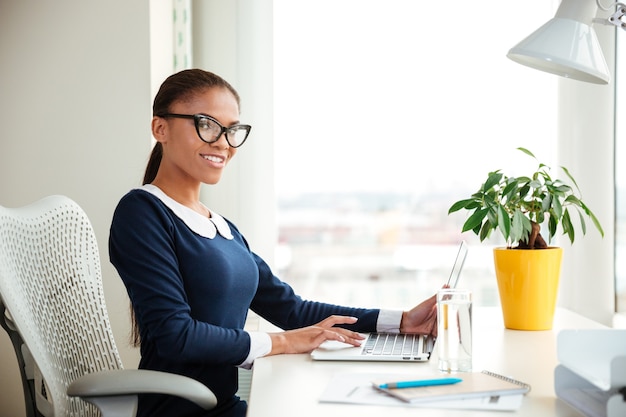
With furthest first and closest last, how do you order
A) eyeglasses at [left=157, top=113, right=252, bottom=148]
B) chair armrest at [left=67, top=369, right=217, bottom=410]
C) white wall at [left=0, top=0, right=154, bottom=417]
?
white wall at [left=0, top=0, right=154, bottom=417], eyeglasses at [left=157, top=113, right=252, bottom=148], chair armrest at [left=67, top=369, right=217, bottom=410]

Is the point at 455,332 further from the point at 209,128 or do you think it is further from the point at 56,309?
the point at 56,309

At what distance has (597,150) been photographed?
264cm

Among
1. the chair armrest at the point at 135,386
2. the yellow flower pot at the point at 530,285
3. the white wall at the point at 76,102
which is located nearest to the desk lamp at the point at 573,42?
the yellow flower pot at the point at 530,285

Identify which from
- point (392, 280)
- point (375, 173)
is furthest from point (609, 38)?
point (392, 280)

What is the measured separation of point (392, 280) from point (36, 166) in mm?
1284

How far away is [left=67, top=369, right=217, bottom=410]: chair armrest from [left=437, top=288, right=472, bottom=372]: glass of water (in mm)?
423

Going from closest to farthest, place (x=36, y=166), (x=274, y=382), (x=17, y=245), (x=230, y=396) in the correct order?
(x=274, y=382), (x=17, y=245), (x=230, y=396), (x=36, y=166)

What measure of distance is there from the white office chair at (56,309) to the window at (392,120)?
46.0 inches

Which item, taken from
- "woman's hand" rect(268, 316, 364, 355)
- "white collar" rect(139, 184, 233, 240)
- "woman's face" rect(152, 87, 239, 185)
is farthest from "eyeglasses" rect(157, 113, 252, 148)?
"woman's hand" rect(268, 316, 364, 355)

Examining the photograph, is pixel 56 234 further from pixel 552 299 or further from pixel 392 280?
pixel 392 280

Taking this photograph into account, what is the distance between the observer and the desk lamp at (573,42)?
1.54 m

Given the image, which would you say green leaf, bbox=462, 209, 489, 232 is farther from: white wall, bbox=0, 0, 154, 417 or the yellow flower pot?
white wall, bbox=0, 0, 154, 417

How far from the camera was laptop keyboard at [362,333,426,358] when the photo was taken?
1.50m

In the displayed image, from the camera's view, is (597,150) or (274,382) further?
(597,150)
